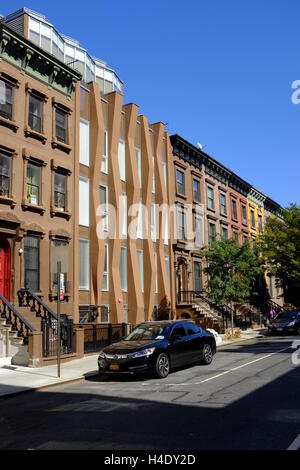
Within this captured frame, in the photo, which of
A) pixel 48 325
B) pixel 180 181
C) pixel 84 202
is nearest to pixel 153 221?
pixel 180 181

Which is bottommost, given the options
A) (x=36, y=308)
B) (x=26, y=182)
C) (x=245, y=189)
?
(x=36, y=308)

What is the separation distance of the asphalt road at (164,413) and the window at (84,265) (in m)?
9.54

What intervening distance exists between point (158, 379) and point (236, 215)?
97.9 feet

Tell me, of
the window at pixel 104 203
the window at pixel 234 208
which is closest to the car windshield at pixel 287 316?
the window at pixel 234 208

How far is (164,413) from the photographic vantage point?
821 cm

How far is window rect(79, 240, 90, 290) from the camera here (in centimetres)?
2238

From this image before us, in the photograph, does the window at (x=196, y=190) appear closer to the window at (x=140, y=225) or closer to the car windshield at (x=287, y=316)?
the window at (x=140, y=225)

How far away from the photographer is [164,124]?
98.5 feet

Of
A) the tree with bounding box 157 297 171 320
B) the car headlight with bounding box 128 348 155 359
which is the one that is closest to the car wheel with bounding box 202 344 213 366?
the car headlight with bounding box 128 348 155 359

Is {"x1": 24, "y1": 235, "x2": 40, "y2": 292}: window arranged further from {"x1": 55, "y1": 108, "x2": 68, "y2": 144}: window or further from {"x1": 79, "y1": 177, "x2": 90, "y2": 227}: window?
{"x1": 55, "y1": 108, "x2": 68, "y2": 144}: window

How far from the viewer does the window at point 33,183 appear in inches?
787

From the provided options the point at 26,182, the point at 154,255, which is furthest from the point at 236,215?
the point at 26,182
